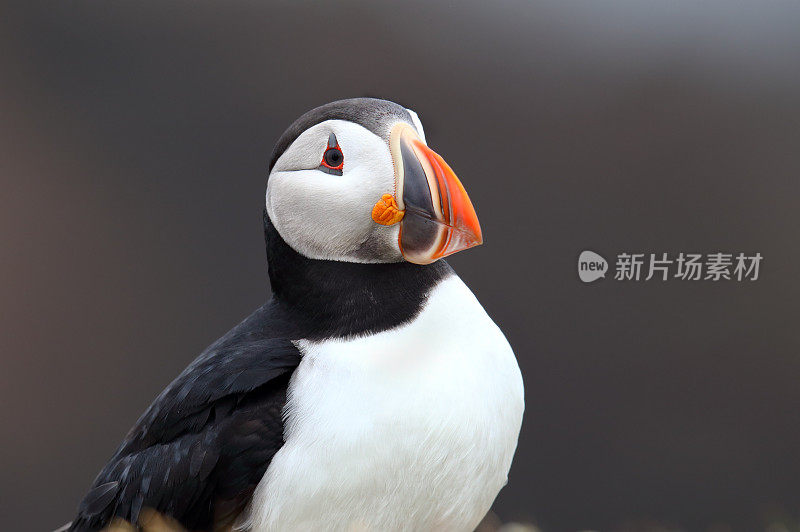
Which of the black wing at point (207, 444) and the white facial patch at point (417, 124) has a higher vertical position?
the white facial patch at point (417, 124)

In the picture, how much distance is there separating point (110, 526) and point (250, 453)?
304 millimetres

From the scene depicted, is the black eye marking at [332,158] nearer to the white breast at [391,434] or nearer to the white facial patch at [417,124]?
the white facial patch at [417,124]

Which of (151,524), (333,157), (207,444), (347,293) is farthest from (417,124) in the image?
(151,524)

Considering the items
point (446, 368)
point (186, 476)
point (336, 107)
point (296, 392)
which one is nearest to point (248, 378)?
point (296, 392)

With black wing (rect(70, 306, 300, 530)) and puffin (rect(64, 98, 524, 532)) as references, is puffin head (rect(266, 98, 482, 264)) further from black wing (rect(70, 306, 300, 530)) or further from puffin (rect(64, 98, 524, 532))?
black wing (rect(70, 306, 300, 530))

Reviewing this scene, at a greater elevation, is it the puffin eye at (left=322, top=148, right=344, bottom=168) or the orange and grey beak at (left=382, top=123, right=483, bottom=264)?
the puffin eye at (left=322, top=148, right=344, bottom=168)

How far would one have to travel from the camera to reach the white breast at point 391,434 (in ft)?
4.57

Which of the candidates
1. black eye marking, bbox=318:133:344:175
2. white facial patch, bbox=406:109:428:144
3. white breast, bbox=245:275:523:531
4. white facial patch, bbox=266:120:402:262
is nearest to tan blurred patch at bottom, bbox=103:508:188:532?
white breast, bbox=245:275:523:531

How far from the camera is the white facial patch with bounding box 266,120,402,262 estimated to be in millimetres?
1452

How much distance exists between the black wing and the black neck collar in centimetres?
8

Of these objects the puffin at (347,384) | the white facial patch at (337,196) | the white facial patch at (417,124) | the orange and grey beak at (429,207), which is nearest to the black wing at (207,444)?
the puffin at (347,384)

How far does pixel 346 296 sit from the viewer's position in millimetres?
1521

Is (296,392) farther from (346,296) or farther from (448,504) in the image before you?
(448,504)

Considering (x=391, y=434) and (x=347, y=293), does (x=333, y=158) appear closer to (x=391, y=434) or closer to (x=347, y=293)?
(x=347, y=293)
